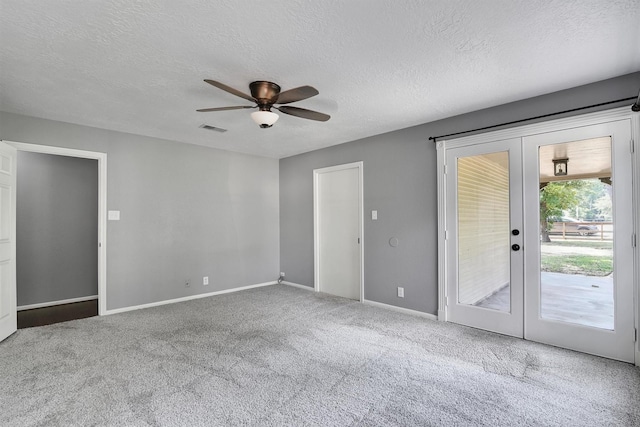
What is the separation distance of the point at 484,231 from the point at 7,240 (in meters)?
5.19

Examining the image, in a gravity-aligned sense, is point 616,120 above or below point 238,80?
below

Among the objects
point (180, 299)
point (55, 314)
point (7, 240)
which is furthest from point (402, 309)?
point (55, 314)

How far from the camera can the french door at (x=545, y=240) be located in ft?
8.70

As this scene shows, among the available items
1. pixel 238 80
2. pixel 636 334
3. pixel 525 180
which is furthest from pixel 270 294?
pixel 636 334

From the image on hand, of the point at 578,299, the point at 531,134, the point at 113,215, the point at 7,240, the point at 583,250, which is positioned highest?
the point at 531,134

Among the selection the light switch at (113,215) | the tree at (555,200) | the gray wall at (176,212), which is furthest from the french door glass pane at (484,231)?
the light switch at (113,215)

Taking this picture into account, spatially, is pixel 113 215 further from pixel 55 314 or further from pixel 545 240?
pixel 545 240

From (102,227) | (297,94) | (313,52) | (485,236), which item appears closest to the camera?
(313,52)

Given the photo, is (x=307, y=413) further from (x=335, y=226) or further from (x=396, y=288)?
(x=335, y=226)

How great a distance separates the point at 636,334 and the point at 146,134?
229 inches

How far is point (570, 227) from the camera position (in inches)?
113

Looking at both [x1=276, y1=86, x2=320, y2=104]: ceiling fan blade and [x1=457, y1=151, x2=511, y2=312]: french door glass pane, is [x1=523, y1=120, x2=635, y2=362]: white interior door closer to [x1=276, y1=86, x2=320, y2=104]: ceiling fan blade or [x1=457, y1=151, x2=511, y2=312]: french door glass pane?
[x1=457, y1=151, x2=511, y2=312]: french door glass pane

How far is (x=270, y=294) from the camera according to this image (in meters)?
5.00

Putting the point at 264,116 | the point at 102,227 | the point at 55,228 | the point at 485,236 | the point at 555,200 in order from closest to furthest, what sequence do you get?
1. the point at 264,116
2. the point at 555,200
3. the point at 485,236
4. the point at 102,227
5. the point at 55,228
